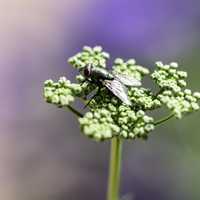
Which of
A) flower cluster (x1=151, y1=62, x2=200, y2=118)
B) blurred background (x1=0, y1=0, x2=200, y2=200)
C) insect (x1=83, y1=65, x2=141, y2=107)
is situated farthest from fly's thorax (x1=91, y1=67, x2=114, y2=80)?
blurred background (x1=0, y1=0, x2=200, y2=200)

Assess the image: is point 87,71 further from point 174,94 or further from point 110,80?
point 174,94

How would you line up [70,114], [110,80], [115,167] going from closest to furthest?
[115,167]
[110,80]
[70,114]

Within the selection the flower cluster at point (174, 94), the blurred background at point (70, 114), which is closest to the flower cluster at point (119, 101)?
the flower cluster at point (174, 94)

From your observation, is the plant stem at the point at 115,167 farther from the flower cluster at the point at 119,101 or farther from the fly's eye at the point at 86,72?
the fly's eye at the point at 86,72

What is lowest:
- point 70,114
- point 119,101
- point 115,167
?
point 115,167

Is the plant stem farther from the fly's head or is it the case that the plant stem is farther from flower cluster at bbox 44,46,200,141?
the fly's head

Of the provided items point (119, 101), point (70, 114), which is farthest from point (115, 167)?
point (70, 114)

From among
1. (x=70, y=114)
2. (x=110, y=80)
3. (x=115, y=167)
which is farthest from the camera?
(x=70, y=114)
